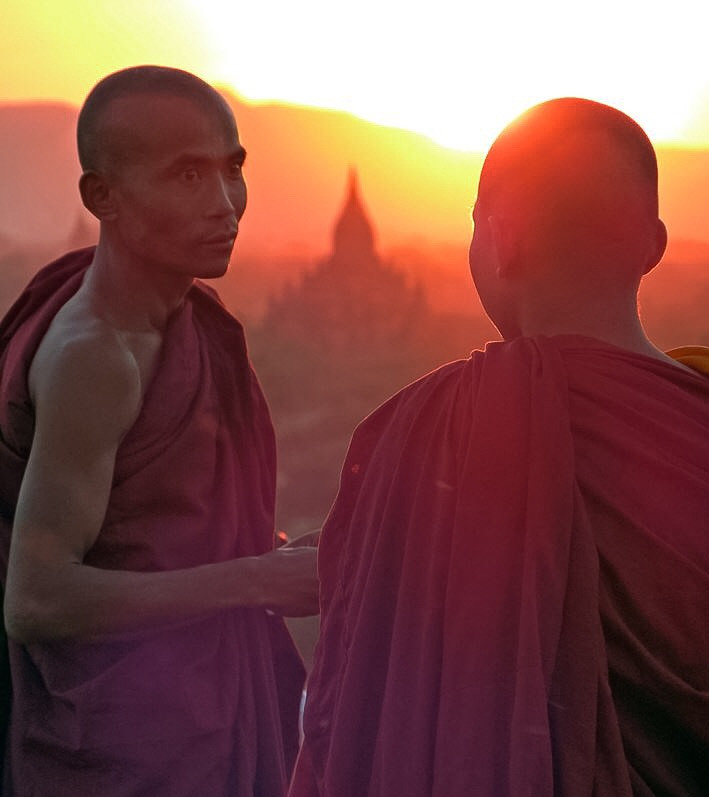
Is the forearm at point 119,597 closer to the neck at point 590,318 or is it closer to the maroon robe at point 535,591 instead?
the maroon robe at point 535,591

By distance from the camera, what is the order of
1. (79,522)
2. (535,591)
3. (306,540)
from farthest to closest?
(306,540) → (79,522) → (535,591)

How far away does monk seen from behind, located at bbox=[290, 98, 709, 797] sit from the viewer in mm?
1497

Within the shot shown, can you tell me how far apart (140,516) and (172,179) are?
591 millimetres

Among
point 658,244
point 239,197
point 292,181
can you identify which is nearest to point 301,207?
point 292,181

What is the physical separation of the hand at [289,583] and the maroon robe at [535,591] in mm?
485

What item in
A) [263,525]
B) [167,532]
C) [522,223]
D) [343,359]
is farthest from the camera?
[343,359]

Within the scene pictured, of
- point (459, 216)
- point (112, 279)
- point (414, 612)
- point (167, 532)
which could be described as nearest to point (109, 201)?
point (112, 279)

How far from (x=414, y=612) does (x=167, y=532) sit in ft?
2.36

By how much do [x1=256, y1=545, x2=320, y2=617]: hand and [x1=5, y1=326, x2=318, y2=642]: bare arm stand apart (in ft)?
0.22

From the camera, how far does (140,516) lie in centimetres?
218

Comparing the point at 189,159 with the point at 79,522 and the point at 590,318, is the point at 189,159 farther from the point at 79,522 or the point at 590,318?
the point at 590,318

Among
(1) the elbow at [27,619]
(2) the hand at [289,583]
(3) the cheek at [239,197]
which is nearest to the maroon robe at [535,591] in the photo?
(2) the hand at [289,583]

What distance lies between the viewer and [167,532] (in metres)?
2.20

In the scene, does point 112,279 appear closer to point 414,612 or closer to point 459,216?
point 414,612
